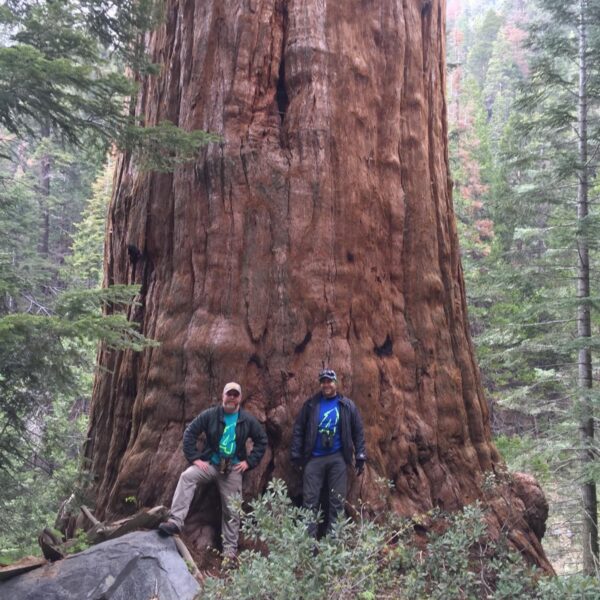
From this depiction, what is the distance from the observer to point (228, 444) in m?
5.08

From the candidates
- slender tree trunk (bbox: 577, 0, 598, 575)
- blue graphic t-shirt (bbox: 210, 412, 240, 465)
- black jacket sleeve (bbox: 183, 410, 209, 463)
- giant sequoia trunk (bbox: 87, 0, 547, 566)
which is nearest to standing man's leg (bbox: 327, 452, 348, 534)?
giant sequoia trunk (bbox: 87, 0, 547, 566)

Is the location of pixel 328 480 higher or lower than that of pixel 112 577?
higher

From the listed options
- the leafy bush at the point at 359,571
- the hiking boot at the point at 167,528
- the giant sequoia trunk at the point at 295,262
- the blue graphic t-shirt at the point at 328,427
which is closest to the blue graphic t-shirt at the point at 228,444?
the giant sequoia trunk at the point at 295,262

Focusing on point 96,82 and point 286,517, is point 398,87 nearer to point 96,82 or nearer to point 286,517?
point 96,82

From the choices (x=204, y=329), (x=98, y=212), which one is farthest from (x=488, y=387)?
(x=204, y=329)

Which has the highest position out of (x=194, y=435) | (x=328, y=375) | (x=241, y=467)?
(x=328, y=375)

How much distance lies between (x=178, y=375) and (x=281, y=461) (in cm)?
119

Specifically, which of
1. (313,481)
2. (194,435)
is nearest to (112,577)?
(194,435)

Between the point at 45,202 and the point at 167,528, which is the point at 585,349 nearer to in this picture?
the point at 167,528

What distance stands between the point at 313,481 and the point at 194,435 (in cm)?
107

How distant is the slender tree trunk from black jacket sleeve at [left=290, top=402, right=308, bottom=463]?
657 centimetres

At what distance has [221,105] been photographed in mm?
5922

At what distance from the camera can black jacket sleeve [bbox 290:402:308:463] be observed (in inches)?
205

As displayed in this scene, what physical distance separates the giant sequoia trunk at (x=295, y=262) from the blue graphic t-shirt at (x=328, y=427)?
1.00ft
